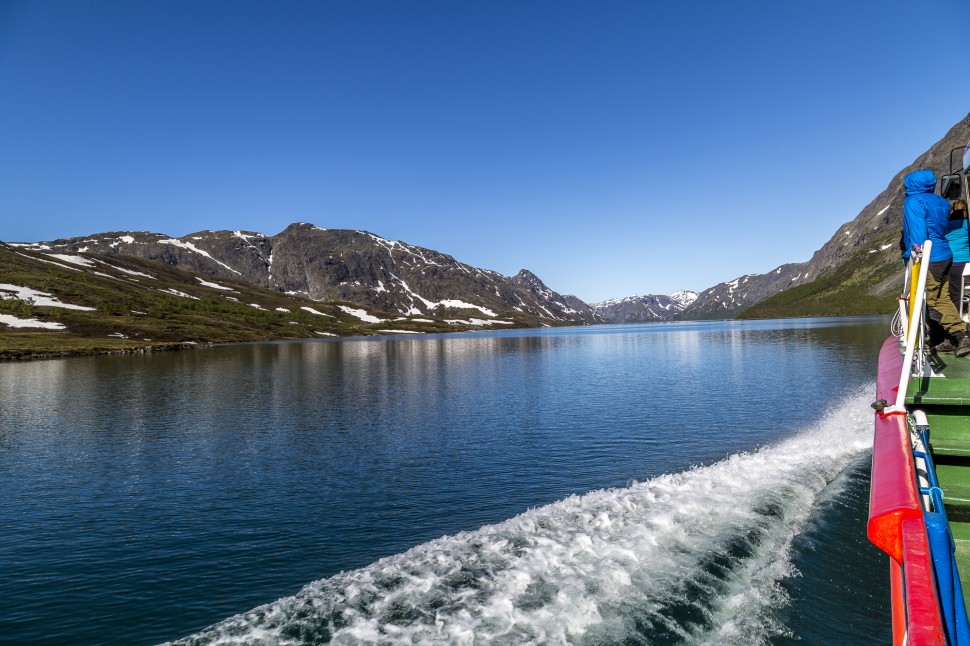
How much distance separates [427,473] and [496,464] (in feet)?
10.5

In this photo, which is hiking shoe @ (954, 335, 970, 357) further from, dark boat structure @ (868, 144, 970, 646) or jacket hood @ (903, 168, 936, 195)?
jacket hood @ (903, 168, 936, 195)

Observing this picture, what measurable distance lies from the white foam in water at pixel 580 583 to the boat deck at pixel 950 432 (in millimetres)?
3865

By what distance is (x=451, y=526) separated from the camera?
16.2 meters

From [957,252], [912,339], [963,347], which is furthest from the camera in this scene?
[963,347]

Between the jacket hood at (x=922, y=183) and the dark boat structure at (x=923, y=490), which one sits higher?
the jacket hood at (x=922, y=183)

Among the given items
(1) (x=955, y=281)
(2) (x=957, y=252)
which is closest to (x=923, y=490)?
(2) (x=957, y=252)

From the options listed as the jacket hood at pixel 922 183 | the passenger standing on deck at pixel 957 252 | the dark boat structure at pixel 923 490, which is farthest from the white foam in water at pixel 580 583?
the jacket hood at pixel 922 183

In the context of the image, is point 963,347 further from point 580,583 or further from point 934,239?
point 580,583

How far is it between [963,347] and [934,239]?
3.46 m

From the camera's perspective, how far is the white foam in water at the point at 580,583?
9.65m

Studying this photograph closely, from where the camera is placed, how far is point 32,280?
178m

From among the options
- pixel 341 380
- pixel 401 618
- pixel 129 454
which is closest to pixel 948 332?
pixel 401 618

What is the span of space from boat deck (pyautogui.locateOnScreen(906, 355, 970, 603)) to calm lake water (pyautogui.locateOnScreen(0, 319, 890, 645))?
343cm

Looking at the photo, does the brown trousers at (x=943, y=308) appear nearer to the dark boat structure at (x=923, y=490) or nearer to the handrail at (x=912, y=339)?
the dark boat structure at (x=923, y=490)
